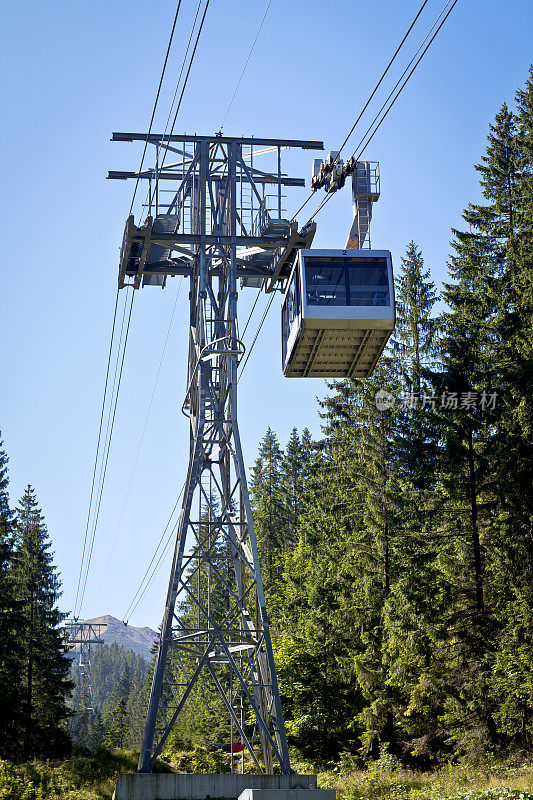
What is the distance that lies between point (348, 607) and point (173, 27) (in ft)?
87.6

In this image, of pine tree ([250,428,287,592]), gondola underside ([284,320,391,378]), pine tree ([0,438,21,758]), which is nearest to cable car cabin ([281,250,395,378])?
gondola underside ([284,320,391,378])

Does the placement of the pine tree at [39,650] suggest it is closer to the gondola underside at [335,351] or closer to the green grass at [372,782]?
the green grass at [372,782]

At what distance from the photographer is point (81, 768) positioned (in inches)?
1120

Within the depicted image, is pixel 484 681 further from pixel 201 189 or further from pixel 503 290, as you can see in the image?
pixel 201 189

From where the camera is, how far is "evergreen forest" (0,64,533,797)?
86.3 feet

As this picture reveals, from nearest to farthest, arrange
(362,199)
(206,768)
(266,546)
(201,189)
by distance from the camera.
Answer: (362,199) → (201,189) → (206,768) → (266,546)

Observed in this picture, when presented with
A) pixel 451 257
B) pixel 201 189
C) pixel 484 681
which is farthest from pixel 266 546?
pixel 201 189

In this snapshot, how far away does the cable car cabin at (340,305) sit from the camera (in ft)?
64.1

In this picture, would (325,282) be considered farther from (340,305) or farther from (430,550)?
(430,550)

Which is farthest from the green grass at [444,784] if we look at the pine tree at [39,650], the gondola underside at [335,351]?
the pine tree at [39,650]

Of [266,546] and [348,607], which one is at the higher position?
[266,546]

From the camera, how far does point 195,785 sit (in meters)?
19.1

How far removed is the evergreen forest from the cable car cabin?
27.1ft

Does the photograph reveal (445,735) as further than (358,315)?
Yes
